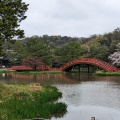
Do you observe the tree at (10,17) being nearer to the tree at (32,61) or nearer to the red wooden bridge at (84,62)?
the red wooden bridge at (84,62)

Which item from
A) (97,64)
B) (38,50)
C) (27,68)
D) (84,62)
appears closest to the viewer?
(97,64)

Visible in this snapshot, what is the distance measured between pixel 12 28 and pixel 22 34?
1.05 m

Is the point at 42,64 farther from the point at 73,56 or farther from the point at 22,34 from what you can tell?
the point at 22,34

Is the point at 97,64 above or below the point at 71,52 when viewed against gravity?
below

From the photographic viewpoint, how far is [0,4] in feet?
55.5

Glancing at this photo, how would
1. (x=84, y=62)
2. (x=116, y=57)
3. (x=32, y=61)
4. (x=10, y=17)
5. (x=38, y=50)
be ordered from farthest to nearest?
(x=38, y=50), (x=116, y=57), (x=32, y=61), (x=84, y=62), (x=10, y=17)

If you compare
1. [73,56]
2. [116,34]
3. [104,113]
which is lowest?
[104,113]

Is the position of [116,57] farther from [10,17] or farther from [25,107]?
[25,107]

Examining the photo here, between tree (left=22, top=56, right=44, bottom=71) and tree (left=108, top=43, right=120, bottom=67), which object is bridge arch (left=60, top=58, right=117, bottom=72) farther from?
tree (left=22, top=56, right=44, bottom=71)

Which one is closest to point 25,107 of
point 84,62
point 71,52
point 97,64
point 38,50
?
point 97,64

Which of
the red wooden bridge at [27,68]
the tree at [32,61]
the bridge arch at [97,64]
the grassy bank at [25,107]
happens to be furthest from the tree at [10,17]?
the red wooden bridge at [27,68]

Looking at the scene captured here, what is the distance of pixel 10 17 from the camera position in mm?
17609

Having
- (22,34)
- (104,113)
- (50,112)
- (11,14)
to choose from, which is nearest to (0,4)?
(11,14)

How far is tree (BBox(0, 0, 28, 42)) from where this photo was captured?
16938 millimetres
